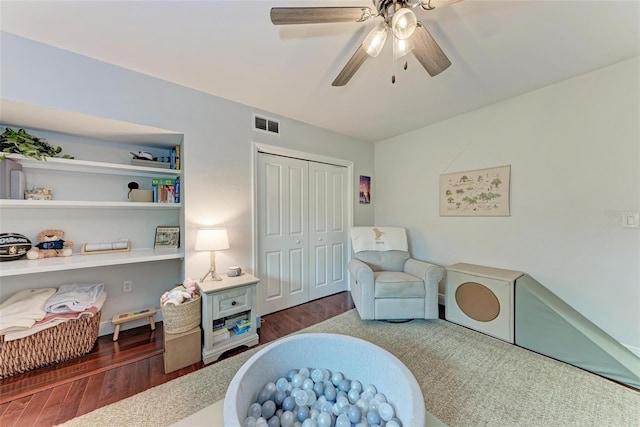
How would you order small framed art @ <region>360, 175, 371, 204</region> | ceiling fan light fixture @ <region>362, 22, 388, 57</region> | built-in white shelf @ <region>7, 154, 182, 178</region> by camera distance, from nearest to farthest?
ceiling fan light fixture @ <region>362, 22, 388, 57</region> → built-in white shelf @ <region>7, 154, 182, 178</region> → small framed art @ <region>360, 175, 371, 204</region>

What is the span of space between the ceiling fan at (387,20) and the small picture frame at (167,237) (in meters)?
2.24

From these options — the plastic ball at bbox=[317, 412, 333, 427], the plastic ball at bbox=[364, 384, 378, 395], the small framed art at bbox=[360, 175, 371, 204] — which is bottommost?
the plastic ball at bbox=[317, 412, 333, 427]

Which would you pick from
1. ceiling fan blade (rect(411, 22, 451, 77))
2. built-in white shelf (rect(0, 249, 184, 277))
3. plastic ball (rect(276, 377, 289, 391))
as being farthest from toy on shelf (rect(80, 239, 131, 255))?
ceiling fan blade (rect(411, 22, 451, 77))

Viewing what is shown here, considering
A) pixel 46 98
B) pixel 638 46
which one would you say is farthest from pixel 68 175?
pixel 638 46

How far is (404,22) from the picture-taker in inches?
41.5

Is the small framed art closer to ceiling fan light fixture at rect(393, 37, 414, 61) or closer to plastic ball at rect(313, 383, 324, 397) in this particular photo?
ceiling fan light fixture at rect(393, 37, 414, 61)

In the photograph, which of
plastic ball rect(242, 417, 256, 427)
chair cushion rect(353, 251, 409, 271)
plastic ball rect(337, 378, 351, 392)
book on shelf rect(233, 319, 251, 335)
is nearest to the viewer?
plastic ball rect(242, 417, 256, 427)

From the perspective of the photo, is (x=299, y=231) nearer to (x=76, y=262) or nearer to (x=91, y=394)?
(x=76, y=262)

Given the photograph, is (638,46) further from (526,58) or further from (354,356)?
(354,356)

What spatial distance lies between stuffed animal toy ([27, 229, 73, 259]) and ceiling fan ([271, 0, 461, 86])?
2.55 m

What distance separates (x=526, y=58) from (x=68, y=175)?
4.04 m

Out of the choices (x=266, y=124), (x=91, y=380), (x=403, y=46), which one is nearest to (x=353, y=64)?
(x=403, y=46)

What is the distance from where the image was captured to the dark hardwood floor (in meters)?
1.38

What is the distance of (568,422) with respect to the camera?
50.3 inches
